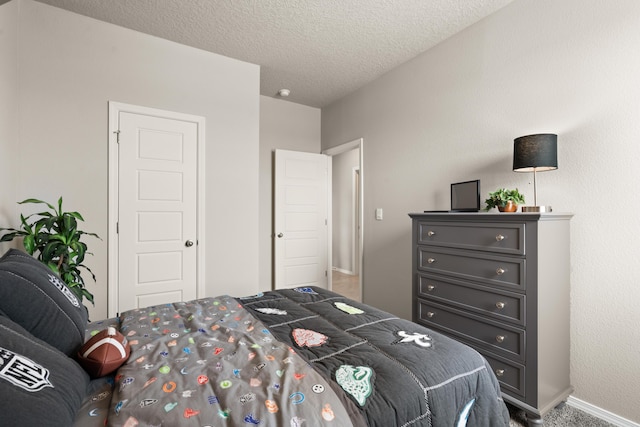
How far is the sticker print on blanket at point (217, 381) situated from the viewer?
836 mm

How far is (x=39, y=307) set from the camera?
109 cm

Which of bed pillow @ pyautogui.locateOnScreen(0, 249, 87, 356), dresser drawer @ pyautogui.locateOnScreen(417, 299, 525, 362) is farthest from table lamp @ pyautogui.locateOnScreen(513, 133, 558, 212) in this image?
bed pillow @ pyautogui.locateOnScreen(0, 249, 87, 356)

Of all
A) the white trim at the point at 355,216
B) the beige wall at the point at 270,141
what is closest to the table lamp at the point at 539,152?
the beige wall at the point at 270,141

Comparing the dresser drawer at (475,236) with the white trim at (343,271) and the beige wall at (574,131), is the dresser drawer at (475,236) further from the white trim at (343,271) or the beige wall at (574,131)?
the white trim at (343,271)

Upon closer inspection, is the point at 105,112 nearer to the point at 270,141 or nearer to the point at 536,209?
the point at 270,141

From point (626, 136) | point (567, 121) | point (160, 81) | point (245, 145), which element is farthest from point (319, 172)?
point (626, 136)

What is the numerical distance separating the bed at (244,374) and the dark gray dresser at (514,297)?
0.70 meters

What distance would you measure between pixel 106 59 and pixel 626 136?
153 inches

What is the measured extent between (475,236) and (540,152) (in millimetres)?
655

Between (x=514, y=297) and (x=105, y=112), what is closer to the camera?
(x=514, y=297)

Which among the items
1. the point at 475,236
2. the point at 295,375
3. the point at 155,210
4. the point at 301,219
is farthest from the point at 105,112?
the point at 475,236

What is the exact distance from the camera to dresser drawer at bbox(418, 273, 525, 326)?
1.81 metres

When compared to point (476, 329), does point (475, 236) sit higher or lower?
higher

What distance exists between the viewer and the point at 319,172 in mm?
4590
